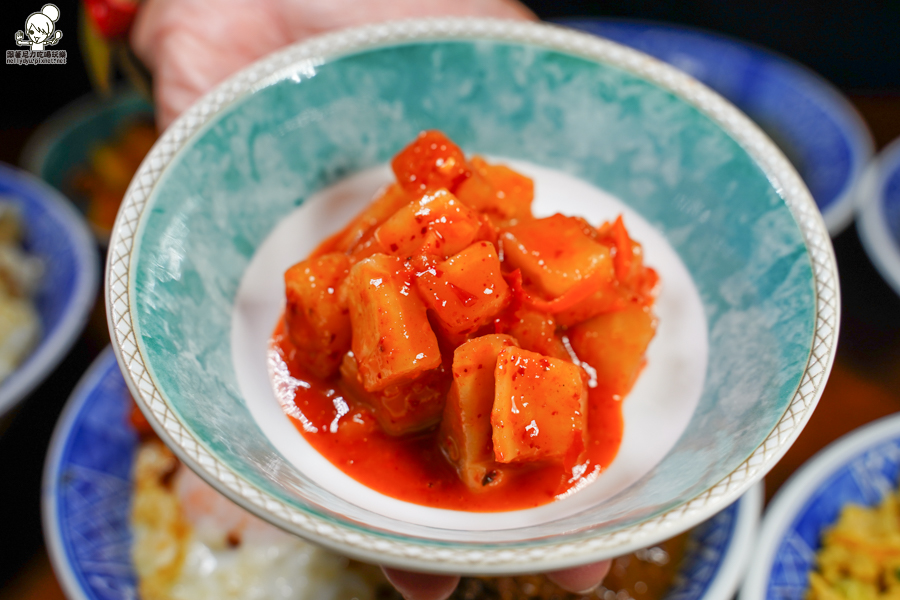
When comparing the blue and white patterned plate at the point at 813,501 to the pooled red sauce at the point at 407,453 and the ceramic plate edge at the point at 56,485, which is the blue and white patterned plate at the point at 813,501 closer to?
the pooled red sauce at the point at 407,453

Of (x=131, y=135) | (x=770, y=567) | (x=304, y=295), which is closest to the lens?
(x=304, y=295)

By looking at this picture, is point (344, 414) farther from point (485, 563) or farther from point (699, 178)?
point (699, 178)

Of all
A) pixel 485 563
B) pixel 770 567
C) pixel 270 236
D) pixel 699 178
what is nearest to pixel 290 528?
pixel 485 563

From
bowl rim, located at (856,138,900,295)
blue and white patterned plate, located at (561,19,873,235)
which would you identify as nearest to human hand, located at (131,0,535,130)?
blue and white patterned plate, located at (561,19,873,235)

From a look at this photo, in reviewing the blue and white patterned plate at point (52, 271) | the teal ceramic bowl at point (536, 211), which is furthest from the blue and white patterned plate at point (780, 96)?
the blue and white patterned plate at point (52, 271)

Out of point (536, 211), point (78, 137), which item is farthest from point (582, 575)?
point (78, 137)
